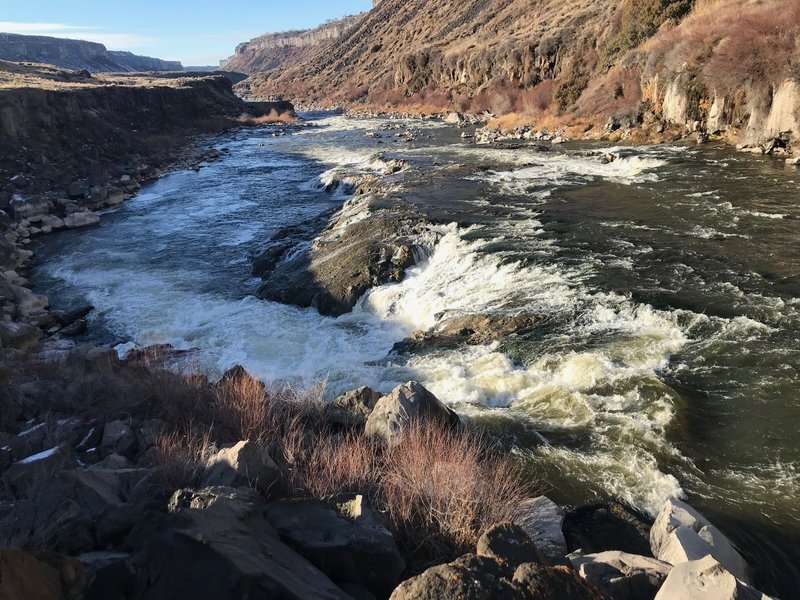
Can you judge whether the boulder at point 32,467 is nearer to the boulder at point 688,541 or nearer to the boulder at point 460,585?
the boulder at point 460,585

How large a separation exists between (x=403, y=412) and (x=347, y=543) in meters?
2.73

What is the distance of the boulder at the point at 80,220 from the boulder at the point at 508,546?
23840 mm

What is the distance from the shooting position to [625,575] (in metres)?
3.76

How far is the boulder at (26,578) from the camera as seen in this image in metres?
2.90

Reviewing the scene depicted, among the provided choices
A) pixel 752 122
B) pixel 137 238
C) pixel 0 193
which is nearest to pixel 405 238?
pixel 137 238

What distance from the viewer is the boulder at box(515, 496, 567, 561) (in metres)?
4.50

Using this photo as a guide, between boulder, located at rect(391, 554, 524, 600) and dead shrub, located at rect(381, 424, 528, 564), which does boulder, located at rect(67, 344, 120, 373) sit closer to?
dead shrub, located at rect(381, 424, 528, 564)

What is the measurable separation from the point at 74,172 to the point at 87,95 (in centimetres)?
1617

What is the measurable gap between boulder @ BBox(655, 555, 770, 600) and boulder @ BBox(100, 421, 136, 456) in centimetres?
525

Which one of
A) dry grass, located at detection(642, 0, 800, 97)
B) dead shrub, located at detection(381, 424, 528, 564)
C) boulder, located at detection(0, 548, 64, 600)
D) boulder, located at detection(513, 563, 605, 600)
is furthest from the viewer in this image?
dry grass, located at detection(642, 0, 800, 97)

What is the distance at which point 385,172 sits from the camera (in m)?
24.7

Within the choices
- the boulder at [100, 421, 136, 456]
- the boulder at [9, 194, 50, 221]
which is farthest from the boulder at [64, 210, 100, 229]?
the boulder at [100, 421, 136, 456]

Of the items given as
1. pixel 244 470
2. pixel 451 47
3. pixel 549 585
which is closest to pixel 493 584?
pixel 549 585

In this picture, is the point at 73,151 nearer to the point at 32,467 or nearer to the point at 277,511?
the point at 32,467
